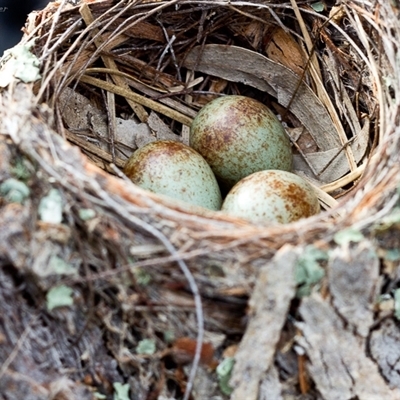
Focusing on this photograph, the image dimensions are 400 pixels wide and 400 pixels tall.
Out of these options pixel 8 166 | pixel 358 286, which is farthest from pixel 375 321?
pixel 8 166

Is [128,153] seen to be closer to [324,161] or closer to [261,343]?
[324,161]

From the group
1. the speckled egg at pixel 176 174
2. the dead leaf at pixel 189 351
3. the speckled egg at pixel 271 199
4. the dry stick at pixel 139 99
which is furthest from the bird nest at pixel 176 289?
the dry stick at pixel 139 99

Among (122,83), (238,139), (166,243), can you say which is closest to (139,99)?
(122,83)

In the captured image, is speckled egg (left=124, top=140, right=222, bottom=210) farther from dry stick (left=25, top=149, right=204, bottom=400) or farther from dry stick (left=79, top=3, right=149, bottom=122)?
dry stick (left=25, top=149, right=204, bottom=400)

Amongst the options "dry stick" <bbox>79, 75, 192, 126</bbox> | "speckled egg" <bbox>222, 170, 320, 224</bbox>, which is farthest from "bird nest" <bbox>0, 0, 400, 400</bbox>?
"dry stick" <bbox>79, 75, 192, 126</bbox>

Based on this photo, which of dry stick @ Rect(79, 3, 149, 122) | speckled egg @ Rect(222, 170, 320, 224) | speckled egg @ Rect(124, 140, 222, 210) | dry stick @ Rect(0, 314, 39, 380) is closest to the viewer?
dry stick @ Rect(0, 314, 39, 380)
